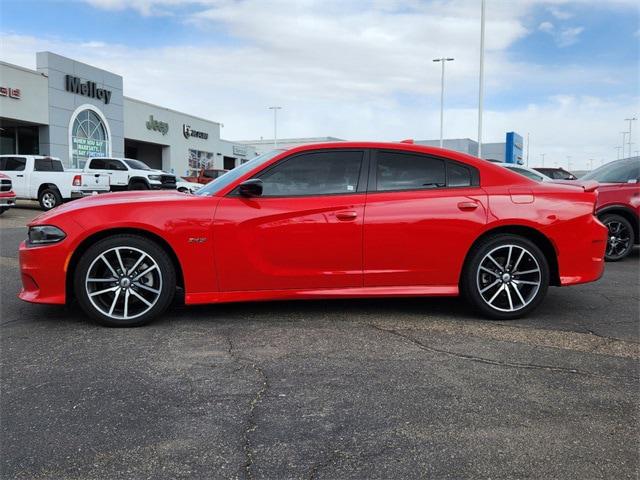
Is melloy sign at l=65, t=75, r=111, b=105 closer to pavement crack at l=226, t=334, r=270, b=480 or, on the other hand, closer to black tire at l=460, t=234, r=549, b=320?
pavement crack at l=226, t=334, r=270, b=480

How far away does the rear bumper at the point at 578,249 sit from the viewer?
4684mm

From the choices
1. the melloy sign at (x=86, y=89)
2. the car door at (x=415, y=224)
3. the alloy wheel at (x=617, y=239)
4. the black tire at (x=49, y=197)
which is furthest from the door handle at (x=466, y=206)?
the melloy sign at (x=86, y=89)

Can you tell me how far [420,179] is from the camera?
469cm

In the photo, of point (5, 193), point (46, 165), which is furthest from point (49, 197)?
point (5, 193)

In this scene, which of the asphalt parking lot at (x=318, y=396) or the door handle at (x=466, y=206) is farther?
the door handle at (x=466, y=206)

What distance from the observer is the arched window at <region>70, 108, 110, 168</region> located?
1156 inches

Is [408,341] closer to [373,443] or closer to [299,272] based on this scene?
[299,272]

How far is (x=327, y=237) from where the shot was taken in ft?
14.4

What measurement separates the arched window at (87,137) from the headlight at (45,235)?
27412mm

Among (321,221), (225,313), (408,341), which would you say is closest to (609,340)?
(408,341)

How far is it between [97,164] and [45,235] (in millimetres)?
18715

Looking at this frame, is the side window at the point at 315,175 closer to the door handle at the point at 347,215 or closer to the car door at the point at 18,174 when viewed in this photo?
the door handle at the point at 347,215

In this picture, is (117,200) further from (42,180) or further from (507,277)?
(42,180)

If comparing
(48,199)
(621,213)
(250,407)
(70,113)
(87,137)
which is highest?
(70,113)
